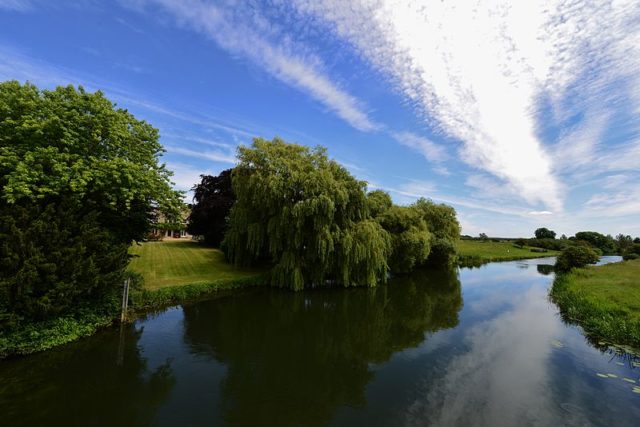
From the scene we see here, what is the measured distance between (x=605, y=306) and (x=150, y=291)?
872 inches

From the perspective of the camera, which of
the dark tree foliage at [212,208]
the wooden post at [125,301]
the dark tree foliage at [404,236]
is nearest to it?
the wooden post at [125,301]

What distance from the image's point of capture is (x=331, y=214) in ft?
64.1

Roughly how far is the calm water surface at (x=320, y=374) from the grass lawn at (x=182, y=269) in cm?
394

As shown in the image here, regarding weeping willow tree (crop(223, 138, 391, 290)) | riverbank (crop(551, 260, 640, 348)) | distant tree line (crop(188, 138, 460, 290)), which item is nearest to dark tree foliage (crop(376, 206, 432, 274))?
distant tree line (crop(188, 138, 460, 290))

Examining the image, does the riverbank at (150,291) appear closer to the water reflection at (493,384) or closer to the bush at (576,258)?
the water reflection at (493,384)

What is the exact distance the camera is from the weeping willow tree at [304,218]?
1961 cm

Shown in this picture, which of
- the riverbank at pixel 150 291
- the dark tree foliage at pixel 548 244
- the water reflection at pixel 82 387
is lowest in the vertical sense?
the water reflection at pixel 82 387

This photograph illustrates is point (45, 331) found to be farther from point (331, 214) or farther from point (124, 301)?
point (331, 214)

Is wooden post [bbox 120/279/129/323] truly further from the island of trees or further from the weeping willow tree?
the weeping willow tree

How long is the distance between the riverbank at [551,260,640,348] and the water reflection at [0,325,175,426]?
16.3m

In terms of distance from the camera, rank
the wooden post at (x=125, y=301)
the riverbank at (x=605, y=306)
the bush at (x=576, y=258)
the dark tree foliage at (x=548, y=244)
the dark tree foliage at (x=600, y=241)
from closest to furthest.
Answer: the riverbank at (x=605, y=306) < the wooden post at (x=125, y=301) < the bush at (x=576, y=258) < the dark tree foliage at (x=548, y=244) < the dark tree foliage at (x=600, y=241)

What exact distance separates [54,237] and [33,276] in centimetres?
144

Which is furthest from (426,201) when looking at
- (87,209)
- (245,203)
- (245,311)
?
(87,209)

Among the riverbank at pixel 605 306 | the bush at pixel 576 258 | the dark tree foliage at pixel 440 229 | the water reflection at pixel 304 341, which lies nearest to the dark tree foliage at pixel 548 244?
the bush at pixel 576 258
